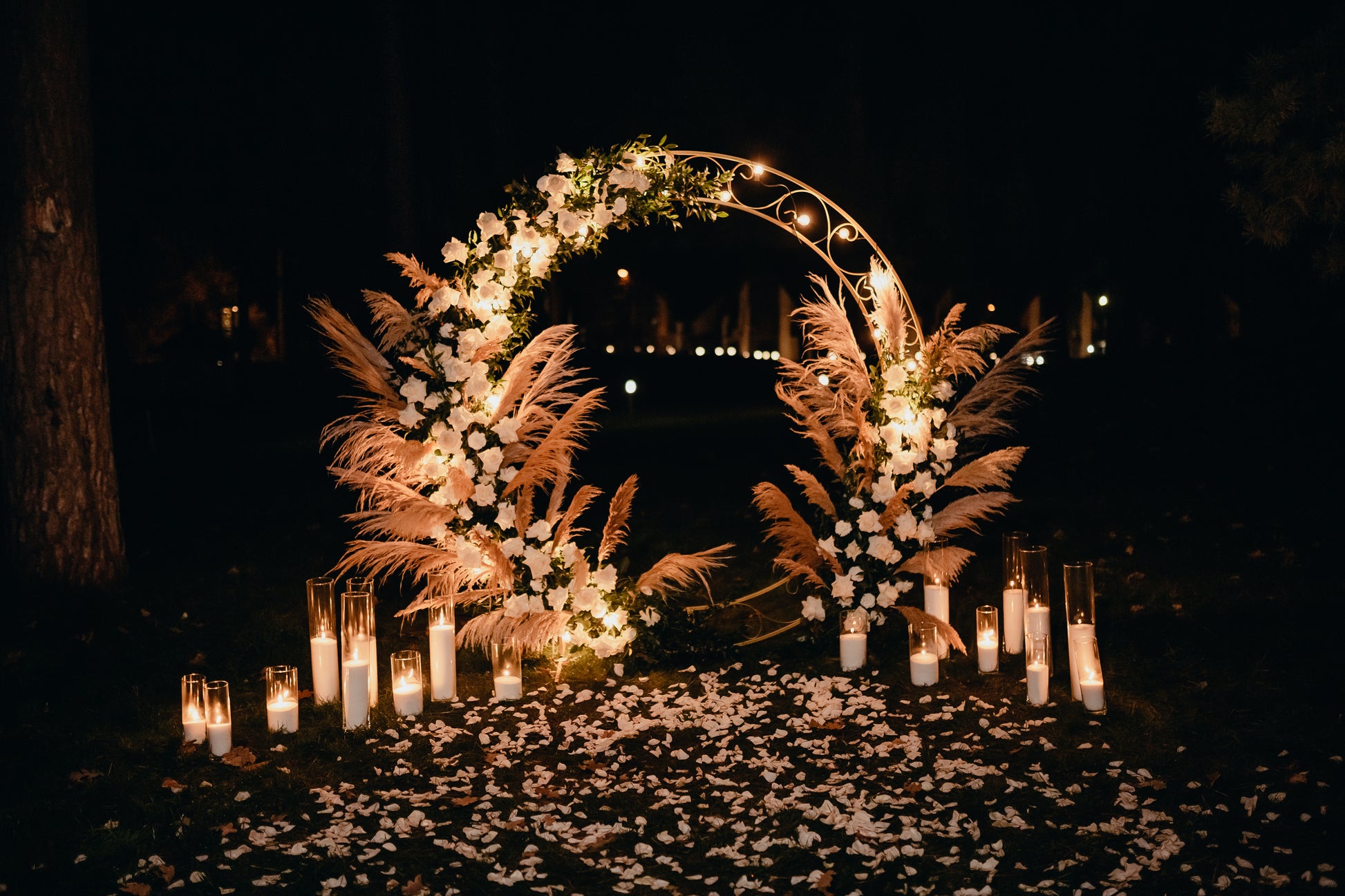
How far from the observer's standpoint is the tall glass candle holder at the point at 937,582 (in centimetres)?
654

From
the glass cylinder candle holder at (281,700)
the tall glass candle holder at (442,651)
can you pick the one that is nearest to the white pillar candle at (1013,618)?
the tall glass candle holder at (442,651)

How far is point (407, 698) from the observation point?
563 cm

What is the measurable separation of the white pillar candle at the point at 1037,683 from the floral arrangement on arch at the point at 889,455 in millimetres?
1003

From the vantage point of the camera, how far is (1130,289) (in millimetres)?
24219

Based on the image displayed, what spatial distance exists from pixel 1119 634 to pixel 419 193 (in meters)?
18.7

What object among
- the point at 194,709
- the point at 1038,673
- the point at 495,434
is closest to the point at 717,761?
the point at 1038,673

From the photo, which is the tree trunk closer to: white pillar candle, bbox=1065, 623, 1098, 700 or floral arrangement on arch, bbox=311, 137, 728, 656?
floral arrangement on arch, bbox=311, 137, 728, 656

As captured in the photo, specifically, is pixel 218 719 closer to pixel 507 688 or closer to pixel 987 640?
pixel 507 688

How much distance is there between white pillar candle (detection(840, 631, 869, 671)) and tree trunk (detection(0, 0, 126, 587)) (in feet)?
18.2

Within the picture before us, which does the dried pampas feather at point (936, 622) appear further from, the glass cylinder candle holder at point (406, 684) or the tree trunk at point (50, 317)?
the tree trunk at point (50, 317)

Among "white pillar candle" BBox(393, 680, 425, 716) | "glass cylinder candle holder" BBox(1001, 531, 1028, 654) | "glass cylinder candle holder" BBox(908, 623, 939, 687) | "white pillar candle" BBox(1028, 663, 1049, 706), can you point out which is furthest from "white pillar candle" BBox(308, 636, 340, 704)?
"glass cylinder candle holder" BBox(1001, 531, 1028, 654)

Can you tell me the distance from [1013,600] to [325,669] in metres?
3.89

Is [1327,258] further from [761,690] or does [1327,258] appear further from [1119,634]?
[761,690]

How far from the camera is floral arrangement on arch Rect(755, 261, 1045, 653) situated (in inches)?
261
